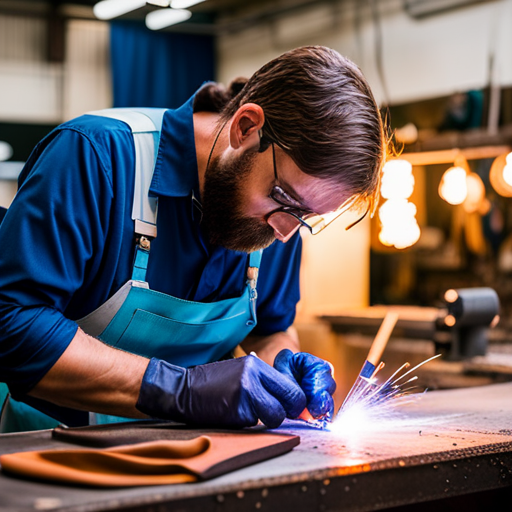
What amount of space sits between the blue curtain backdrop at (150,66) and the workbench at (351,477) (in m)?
6.54

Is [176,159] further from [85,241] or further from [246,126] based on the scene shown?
[85,241]

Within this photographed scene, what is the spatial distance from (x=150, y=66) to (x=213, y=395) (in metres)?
6.84

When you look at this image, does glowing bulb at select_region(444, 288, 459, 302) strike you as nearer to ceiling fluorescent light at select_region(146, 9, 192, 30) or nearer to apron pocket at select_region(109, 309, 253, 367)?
apron pocket at select_region(109, 309, 253, 367)

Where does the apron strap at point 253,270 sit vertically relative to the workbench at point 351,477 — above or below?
above

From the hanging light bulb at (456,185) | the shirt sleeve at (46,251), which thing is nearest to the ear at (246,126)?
the shirt sleeve at (46,251)

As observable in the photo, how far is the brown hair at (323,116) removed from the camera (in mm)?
1590

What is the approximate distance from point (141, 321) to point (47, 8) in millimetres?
6754

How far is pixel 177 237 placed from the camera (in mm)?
1761

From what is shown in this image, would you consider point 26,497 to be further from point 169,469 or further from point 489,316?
point 489,316

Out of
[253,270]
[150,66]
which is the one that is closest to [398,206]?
[253,270]

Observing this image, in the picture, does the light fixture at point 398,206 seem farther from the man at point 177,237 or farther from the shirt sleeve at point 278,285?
the man at point 177,237

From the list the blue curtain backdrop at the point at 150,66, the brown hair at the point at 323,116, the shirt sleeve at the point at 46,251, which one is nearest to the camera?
the shirt sleeve at the point at 46,251

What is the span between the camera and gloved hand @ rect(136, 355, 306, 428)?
1.43 metres

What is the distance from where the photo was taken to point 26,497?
41.6 inches
